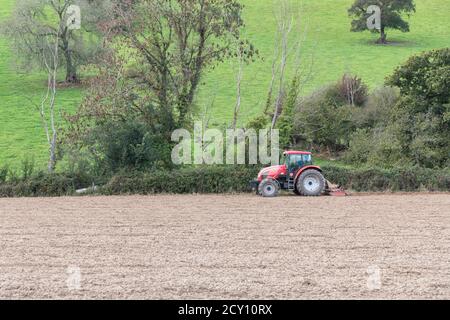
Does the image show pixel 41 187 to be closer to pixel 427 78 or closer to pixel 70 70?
pixel 427 78

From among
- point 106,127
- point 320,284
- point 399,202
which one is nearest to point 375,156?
point 399,202

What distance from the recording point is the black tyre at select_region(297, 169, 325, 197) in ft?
98.6

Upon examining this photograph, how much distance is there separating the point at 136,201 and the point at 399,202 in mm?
9954

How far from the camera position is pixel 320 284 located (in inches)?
582

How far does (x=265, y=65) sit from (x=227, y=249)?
2023 inches

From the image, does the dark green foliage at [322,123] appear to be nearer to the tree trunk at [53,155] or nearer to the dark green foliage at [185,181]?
the dark green foliage at [185,181]

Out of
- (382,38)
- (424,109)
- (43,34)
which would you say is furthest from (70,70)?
(382,38)

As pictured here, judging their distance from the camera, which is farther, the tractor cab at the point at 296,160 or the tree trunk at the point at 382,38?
the tree trunk at the point at 382,38

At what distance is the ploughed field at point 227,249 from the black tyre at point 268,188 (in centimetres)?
79

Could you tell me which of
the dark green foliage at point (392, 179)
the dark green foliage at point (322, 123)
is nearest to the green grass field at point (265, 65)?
the dark green foliage at point (322, 123)

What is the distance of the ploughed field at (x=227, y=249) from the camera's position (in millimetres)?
14492

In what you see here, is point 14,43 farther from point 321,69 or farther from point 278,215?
point 278,215

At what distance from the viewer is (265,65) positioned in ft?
226
